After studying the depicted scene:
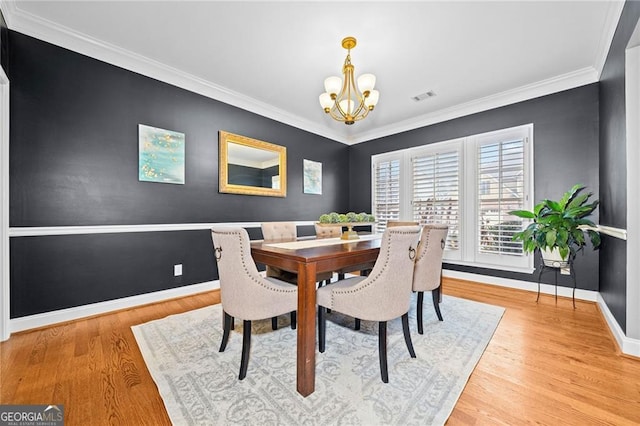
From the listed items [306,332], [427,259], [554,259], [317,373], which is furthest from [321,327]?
[554,259]

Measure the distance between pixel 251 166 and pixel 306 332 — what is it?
2917mm

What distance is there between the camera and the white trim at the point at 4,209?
6.64ft

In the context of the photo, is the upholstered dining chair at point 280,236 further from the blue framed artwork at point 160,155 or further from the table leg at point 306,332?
the blue framed artwork at point 160,155

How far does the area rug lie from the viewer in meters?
1.29

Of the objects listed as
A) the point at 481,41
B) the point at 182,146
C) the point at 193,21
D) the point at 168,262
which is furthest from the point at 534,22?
the point at 168,262

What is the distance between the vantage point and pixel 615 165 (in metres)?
2.24

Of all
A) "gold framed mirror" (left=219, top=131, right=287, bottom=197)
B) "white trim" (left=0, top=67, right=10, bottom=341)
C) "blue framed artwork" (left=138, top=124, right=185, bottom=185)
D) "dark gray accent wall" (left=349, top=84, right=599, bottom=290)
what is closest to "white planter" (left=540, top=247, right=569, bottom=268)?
"dark gray accent wall" (left=349, top=84, right=599, bottom=290)

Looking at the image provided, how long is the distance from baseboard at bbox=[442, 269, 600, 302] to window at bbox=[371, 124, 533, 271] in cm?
Answer: 19

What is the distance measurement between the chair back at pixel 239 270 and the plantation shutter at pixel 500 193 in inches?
140

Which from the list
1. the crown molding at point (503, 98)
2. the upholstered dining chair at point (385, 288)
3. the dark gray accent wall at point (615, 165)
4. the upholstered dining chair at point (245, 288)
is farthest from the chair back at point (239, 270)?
the crown molding at point (503, 98)

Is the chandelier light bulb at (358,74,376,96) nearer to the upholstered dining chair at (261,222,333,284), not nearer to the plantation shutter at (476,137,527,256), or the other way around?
the upholstered dining chair at (261,222,333,284)

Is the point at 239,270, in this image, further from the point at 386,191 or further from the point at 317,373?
the point at 386,191

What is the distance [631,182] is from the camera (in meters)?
1.86

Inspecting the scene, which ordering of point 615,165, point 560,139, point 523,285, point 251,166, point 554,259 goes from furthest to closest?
point 251,166
point 523,285
point 560,139
point 554,259
point 615,165
